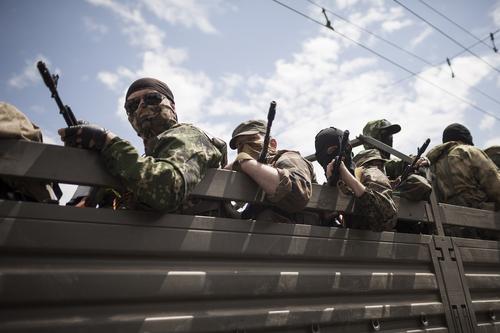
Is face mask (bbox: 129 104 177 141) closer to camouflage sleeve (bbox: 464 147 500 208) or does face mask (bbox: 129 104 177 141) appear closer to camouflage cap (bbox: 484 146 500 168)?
camouflage sleeve (bbox: 464 147 500 208)

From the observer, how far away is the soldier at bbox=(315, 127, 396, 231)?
1.96 meters

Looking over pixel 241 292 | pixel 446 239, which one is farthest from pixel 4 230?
pixel 446 239

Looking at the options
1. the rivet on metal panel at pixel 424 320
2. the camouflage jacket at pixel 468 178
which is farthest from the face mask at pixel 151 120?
the camouflage jacket at pixel 468 178

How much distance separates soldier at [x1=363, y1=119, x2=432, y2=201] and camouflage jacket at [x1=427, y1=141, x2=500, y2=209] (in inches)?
17.6

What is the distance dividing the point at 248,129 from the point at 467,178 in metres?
2.11

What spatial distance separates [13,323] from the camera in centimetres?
105

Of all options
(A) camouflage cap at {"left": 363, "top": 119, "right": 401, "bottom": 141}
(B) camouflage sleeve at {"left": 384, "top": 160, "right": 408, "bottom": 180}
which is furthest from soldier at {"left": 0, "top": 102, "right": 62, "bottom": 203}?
(A) camouflage cap at {"left": 363, "top": 119, "right": 401, "bottom": 141}

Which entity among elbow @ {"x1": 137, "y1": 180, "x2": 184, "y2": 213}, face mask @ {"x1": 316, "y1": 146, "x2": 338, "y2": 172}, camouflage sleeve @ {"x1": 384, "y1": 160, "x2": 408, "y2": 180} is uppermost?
camouflage sleeve @ {"x1": 384, "y1": 160, "x2": 408, "y2": 180}

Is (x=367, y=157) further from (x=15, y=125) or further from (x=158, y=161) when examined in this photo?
(x=15, y=125)

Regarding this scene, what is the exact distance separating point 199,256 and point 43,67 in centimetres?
139

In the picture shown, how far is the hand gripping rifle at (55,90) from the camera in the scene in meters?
1.77

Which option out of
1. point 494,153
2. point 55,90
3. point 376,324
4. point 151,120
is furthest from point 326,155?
point 494,153

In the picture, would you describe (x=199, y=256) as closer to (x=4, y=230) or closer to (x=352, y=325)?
(x=4, y=230)

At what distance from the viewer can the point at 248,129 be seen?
2.28 metres
